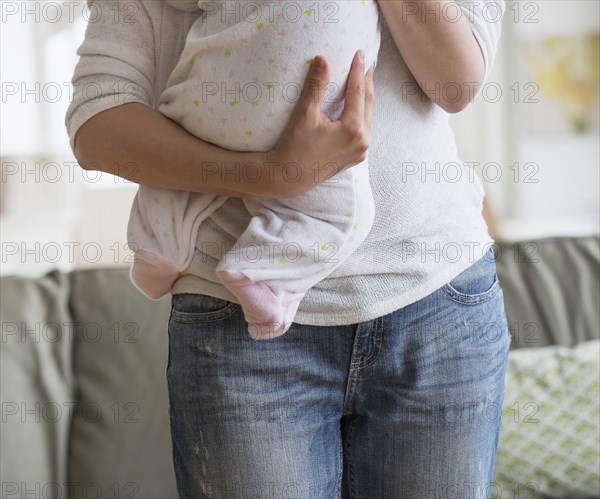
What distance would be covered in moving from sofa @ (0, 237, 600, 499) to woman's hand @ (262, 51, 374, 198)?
2.92ft

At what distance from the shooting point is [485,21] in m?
0.80

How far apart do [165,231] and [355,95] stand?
227 mm

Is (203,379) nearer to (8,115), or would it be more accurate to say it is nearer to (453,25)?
(453,25)

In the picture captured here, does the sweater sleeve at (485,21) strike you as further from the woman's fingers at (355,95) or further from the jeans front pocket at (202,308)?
the jeans front pocket at (202,308)

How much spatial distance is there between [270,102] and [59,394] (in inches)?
37.1

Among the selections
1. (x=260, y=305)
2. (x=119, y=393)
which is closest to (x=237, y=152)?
(x=260, y=305)

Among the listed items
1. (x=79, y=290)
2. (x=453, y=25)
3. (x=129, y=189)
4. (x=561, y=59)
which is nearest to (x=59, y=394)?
(x=79, y=290)

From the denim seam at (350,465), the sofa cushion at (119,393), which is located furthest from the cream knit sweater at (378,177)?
the sofa cushion at (119,393)

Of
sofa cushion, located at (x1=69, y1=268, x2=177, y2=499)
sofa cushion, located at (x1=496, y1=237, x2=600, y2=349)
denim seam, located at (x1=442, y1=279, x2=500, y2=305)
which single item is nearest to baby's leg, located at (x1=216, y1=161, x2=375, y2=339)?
denim seam, located at (x1=442, y1=279, x2=500, y2=305)

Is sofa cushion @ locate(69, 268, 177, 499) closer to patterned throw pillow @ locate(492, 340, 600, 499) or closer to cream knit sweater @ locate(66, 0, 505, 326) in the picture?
patterned throw pillow @ locate(492, 340, 600, 499)

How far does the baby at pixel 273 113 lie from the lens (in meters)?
0.75

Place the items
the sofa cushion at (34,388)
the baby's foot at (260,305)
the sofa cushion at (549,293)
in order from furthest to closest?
the sofa cushion at (549,293)
the sofa cushion at (34,388)
the baby's foot at (260,305)

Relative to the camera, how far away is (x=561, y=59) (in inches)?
156

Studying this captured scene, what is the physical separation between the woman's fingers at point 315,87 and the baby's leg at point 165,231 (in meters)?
0.13
